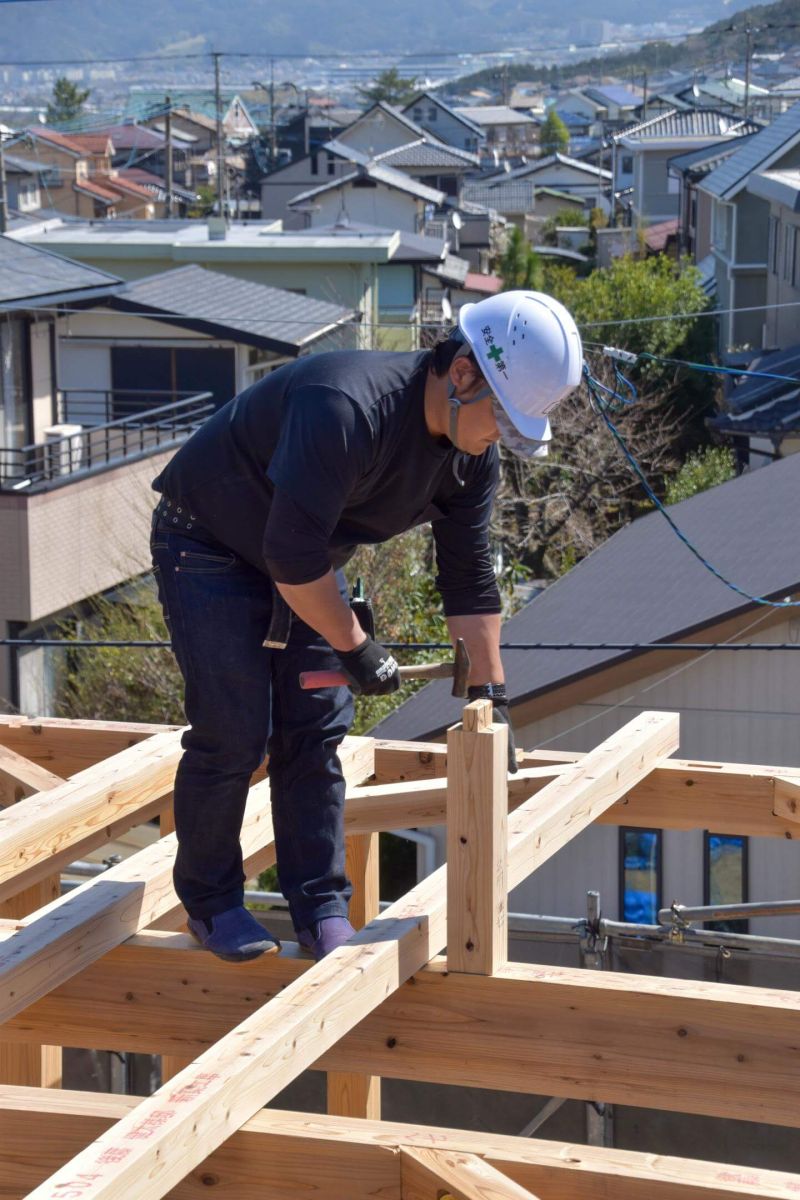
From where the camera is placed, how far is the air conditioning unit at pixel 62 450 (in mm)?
15386

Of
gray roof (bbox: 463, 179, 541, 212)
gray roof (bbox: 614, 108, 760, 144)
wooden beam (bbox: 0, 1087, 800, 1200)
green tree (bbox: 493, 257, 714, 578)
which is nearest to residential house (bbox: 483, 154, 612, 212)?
gray roof (bbox: 463, 179, 541, 212)

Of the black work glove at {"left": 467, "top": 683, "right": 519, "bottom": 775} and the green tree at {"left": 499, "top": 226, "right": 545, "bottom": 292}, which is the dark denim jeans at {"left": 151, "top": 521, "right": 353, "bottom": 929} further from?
the green tree at {"left": 499, "top": 226, "right": 545, "bottom": 292}

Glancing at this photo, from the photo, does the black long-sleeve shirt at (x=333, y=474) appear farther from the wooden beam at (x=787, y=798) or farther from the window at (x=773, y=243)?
the window at (x=773, y=243)

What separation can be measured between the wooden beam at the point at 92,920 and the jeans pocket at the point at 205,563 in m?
0.77

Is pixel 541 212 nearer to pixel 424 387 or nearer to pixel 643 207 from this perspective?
pixel 643 207

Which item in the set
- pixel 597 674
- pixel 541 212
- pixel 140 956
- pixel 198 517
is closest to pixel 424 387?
pixel 198 517

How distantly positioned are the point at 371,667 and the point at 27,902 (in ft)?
7.44

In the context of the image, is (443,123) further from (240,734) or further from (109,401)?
(240,734)

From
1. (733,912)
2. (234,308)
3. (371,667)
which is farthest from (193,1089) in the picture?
(234,308)

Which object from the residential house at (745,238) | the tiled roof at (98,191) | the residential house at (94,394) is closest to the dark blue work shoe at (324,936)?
the residential house at (94,394)

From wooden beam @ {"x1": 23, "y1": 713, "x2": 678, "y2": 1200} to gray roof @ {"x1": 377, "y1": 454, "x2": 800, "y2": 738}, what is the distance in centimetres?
540

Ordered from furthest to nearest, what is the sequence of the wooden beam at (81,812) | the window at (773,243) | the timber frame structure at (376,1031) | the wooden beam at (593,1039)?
1. the window at (773,243)
2. the wooden beam at (81,812)
3. the wooden beam at (593,1039)
4. the timber frame structure at (376,1031)

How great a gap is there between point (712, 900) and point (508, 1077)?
7.53 meters

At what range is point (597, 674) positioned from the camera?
930 cm
